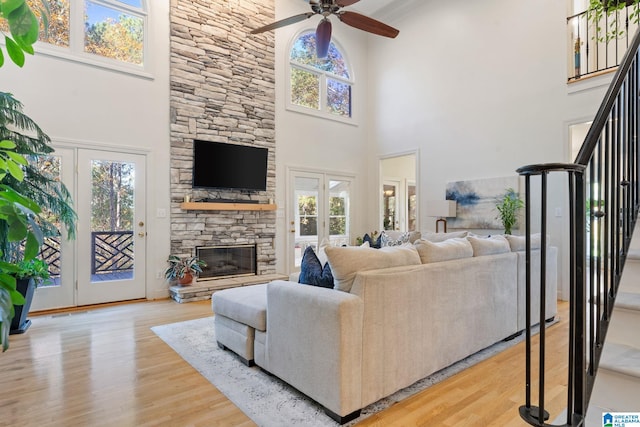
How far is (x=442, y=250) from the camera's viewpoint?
2607 millimetres

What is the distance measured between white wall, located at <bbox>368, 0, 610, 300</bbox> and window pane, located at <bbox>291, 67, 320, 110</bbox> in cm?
128

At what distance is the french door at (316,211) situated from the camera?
→ 6.57 meters

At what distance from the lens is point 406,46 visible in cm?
689

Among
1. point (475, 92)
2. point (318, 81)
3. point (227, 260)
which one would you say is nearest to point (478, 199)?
point (475, 92)

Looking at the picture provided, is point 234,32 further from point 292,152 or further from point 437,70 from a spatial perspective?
point 437,70

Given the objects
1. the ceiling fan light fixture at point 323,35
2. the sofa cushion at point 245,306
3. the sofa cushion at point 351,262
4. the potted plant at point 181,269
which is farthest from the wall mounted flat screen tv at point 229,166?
the sofa cushion at point 351,262

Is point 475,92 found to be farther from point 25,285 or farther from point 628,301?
point 25,285

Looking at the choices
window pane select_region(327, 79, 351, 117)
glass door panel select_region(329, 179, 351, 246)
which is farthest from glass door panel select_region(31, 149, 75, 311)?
window pane select_region(327, 79, 351, 117)

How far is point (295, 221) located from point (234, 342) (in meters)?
3.88

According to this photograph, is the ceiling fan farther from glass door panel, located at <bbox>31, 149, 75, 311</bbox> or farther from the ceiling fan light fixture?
glass door panel, located at <bbox>31, 149, 75, 311</bbox>

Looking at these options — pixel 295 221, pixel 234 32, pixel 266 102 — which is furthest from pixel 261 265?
pixel 234 32

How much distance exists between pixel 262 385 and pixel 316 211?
184 inches

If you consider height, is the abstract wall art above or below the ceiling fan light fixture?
below

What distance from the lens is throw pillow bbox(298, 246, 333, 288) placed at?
2.28m
